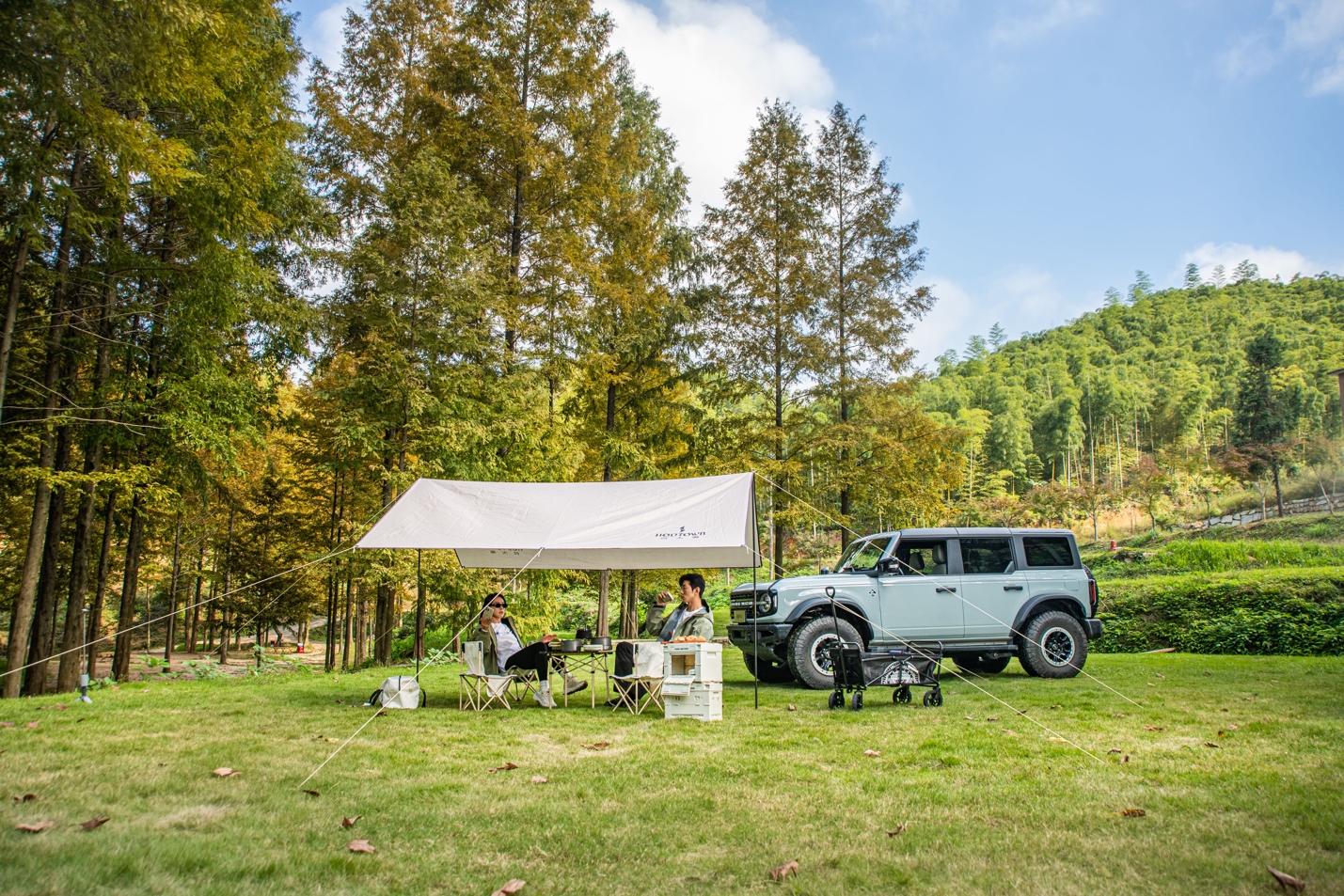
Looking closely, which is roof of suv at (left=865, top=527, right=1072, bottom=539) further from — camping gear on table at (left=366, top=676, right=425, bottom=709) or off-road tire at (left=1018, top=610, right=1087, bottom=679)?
camping gear on table at (left=366, top=676, right=425, bottom=709)

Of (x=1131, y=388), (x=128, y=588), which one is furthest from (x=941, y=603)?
(x=1131, y=388)

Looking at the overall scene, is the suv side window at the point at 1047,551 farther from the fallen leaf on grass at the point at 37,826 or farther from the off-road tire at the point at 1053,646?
the fallen leaf on grass at the point at 37,826

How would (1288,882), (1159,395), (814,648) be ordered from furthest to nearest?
(1159,395) < (814,648) < (1288,882)

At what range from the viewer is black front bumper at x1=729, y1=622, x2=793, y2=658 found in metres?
9.05

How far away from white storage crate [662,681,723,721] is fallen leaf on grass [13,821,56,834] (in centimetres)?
484

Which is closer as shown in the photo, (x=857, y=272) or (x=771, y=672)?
(x=771, y=672)

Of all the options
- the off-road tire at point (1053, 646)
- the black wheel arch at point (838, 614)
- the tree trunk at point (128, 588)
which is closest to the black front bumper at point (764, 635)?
the black wheel arch at point (838, 614)

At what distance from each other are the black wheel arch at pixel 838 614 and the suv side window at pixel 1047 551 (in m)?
2.52

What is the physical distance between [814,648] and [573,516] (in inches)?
133

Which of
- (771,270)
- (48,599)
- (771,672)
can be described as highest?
(771,270)

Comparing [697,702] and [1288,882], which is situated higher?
[1288,882]

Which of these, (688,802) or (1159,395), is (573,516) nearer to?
(688,802)

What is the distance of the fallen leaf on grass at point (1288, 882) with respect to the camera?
266 cm

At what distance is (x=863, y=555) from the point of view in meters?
10.0
